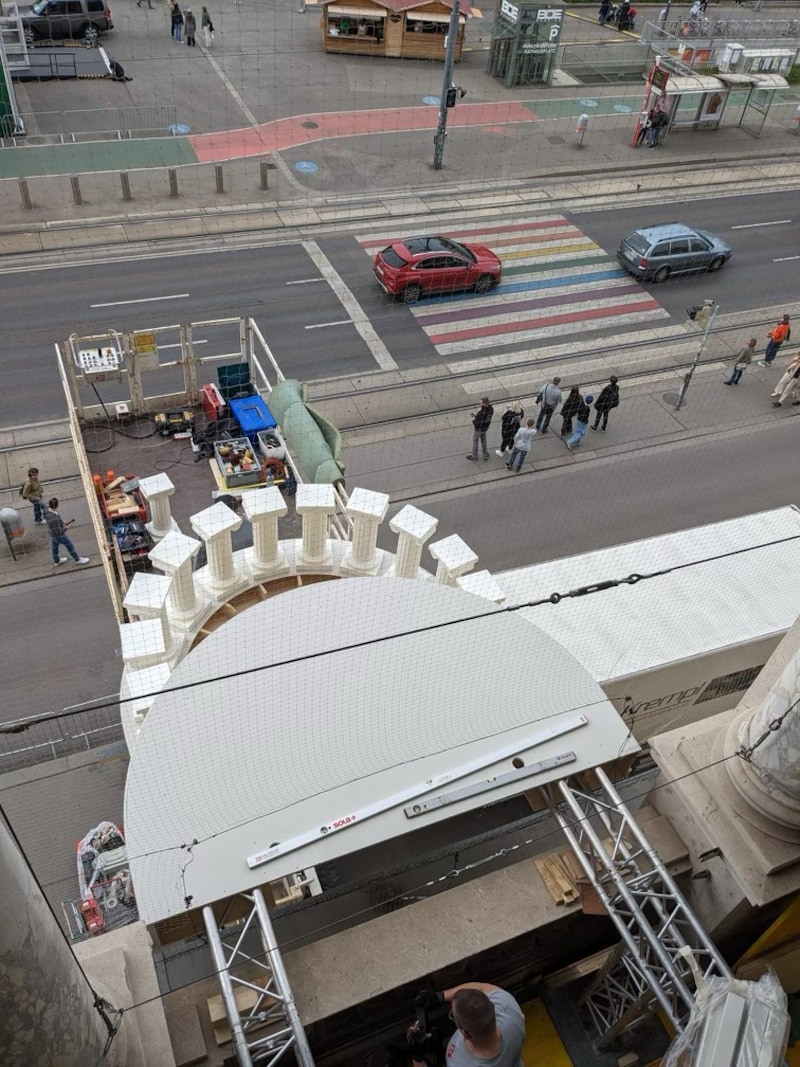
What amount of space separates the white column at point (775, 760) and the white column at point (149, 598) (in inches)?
202

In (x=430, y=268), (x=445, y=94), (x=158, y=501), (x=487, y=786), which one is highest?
(x=445, y=94)

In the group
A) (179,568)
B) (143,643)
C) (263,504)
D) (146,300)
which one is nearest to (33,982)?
(143,643)

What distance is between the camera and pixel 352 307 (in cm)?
1953

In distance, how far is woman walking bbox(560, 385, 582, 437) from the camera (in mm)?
16355

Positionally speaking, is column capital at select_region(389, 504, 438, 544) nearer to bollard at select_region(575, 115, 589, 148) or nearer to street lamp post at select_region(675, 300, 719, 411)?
street lamp post at select_region(675, 300, 719, 411)

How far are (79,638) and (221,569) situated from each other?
4.33m

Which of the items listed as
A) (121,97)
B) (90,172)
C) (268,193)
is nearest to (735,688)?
(268,193)

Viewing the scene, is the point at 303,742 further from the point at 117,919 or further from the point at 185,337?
the point at 185,337

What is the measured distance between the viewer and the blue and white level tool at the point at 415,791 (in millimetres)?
5910

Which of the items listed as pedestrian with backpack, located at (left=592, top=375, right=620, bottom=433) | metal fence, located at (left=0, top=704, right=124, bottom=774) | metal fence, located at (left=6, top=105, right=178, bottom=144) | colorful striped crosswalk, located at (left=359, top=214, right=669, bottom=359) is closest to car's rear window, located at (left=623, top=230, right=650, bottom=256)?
colorful striped crosswalk, located at (left=359, top=214, right=669, bottom=359)

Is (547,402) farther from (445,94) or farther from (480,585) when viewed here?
(445,94)

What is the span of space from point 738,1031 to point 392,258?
17625 mm

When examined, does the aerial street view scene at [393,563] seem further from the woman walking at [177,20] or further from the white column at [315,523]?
the woman walking at [177,20]

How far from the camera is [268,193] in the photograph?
22.8m
